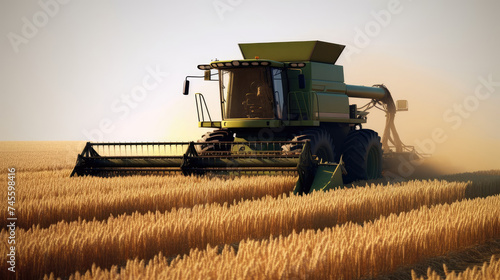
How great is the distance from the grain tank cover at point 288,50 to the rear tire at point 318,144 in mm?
1871

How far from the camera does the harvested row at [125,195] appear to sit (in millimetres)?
6828

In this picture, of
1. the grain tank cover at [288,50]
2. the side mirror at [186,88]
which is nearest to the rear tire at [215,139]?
the side mirror at [186,88]

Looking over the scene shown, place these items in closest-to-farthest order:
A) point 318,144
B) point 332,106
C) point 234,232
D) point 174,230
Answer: point 174,230 → point 234,232 → point 318,144 → point 332,106

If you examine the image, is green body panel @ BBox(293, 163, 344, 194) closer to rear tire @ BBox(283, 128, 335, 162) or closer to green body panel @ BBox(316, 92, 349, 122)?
rear tire @ BBox(283, 128, 335, 162)

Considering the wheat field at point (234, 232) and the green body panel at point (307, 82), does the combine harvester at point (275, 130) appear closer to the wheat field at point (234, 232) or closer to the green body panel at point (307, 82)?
the green body panel at point (307, 82)

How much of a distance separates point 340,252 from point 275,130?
21.9ft

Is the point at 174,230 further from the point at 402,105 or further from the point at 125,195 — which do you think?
the point at 402,105

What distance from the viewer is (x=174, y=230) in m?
5.22

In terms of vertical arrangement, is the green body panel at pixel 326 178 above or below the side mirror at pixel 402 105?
below

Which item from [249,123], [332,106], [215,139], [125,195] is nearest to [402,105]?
[332,106]

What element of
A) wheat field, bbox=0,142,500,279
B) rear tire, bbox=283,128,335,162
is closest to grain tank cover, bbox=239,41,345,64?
rear tire, bbox=283,128,335,162

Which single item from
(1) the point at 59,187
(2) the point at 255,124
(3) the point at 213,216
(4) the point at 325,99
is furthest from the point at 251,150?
(3) the point at 213,216

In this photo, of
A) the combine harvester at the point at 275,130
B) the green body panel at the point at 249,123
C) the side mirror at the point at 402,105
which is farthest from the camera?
the side mirror at the point at 402,105

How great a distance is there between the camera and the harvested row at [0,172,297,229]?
6.83 metres
